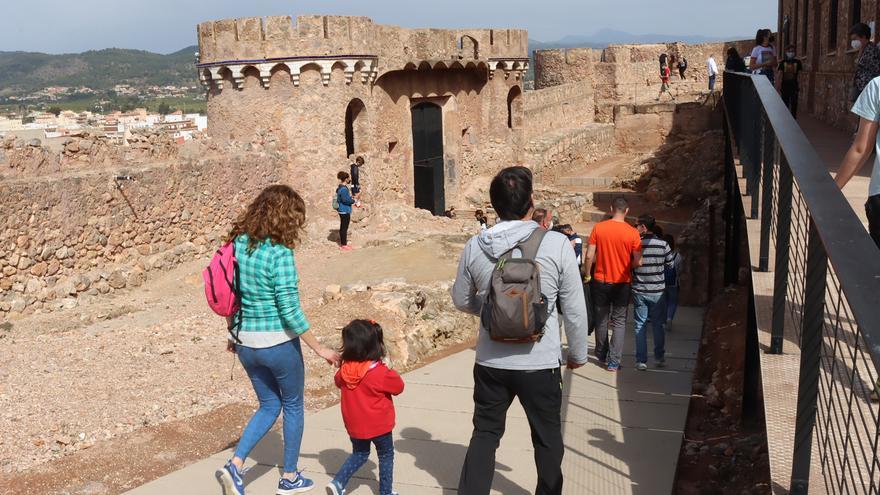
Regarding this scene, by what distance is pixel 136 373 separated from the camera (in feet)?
27.8

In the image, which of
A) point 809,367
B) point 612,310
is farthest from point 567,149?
point 809,367

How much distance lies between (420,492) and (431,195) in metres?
17.1

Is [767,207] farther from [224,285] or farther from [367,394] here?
[224,285]

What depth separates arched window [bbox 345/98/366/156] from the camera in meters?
18.2

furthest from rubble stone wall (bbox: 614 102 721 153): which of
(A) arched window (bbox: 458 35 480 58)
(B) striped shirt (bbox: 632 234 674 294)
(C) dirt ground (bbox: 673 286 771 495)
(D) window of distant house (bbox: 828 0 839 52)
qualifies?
(B) striped shirt (bbox: 632 234 674 294)

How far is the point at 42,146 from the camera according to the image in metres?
12.2

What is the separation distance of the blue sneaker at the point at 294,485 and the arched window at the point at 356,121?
13653mm

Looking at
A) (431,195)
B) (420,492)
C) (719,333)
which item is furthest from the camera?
(431,195)

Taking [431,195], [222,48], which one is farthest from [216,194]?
[431,195]

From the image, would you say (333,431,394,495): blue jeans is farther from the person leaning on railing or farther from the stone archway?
the stone archway

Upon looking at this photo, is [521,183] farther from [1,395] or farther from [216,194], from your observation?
[216,194]

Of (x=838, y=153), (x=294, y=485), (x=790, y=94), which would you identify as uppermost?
(x=790, y=94)

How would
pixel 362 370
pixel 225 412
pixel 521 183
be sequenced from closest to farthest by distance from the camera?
pixel 521 183
pixel 362 370
pixel 225 412

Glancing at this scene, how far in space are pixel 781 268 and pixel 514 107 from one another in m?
20.9
